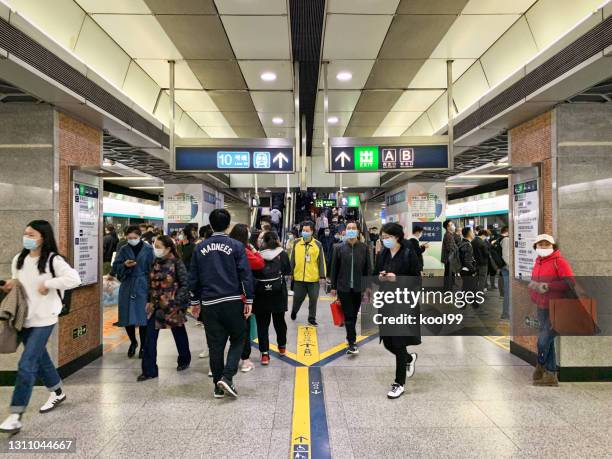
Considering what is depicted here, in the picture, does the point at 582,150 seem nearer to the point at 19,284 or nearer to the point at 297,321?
the point at 297,321

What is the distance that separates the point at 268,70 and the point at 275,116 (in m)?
2.54

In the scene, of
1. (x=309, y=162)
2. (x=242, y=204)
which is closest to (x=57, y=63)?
(x=309, y=162)

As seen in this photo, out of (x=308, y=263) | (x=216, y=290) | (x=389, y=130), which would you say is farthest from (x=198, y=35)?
(x=389, y=130)

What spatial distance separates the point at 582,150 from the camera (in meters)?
4.57

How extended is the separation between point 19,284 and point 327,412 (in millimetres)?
2763

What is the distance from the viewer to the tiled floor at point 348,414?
9.87ft

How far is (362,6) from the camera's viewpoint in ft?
13.8

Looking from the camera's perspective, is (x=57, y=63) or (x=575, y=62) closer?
(x=575, y=62)

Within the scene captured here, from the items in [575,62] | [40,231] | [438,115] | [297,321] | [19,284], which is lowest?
[297,321]

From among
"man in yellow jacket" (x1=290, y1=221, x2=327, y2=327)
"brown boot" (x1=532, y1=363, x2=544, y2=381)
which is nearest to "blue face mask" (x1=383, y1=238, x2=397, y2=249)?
"brown boot" (x1=532, y1=363, x2=544, y2=381)

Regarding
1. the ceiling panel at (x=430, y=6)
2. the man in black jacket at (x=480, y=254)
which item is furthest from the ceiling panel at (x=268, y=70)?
the man in black jacket at (x=480, y=254)

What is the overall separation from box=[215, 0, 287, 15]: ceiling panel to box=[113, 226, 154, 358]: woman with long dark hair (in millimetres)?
2633

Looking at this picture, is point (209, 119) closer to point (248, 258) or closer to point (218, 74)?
point (218, 74)

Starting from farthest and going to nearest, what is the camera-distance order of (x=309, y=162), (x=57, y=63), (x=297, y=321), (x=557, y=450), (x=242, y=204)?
(x=242, y=204)
(x=309, y=162)
(x=297, y=321)
(x=57, y=63)
(x=557, y=450)
